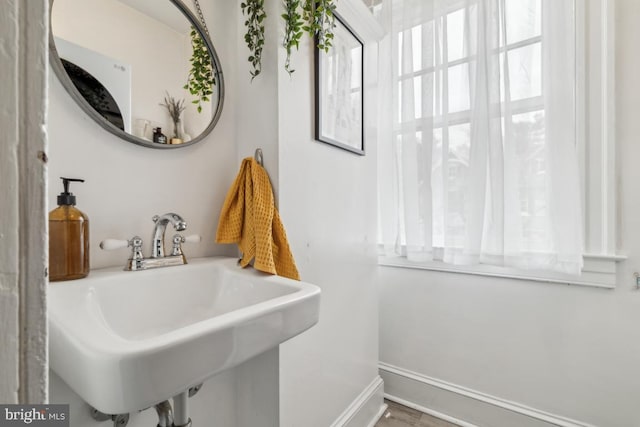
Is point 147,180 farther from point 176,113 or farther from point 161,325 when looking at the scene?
point 161,325

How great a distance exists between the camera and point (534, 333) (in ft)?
4.00

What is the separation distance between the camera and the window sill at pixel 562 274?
1070 mm

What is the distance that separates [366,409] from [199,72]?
1.56 metres

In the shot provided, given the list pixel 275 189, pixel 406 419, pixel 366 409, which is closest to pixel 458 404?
pixel 406 419

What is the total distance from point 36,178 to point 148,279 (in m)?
0.60

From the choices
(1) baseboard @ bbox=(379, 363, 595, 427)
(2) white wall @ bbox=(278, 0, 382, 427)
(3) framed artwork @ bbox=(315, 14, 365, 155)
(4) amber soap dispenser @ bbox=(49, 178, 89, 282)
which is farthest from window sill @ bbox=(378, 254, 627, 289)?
(4) amber soap dispenser @ bbox=(49, 178, 89, 282)

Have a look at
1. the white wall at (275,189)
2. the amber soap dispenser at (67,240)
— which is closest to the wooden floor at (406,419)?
the white wall at (275,189)

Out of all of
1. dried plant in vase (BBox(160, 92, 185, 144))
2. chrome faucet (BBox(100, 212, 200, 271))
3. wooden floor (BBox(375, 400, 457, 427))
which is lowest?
wooden floor (BBox(375, 400, 457, 427))

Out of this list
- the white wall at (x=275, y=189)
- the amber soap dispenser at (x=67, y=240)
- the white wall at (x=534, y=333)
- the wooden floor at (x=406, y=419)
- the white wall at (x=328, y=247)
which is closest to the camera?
the amber soap dispenser at (x=67, y=240)

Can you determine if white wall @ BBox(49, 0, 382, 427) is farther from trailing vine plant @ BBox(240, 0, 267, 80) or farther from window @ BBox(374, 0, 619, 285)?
window @ BBox(374, 0, 619, 285)

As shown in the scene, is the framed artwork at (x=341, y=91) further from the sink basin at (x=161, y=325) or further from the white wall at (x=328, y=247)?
the sink basin at (x=161, y=325)

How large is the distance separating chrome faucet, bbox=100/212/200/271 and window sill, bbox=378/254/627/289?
1.13 m

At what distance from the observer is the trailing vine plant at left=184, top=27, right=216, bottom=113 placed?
875 millimetres

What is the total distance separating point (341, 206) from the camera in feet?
4.00
